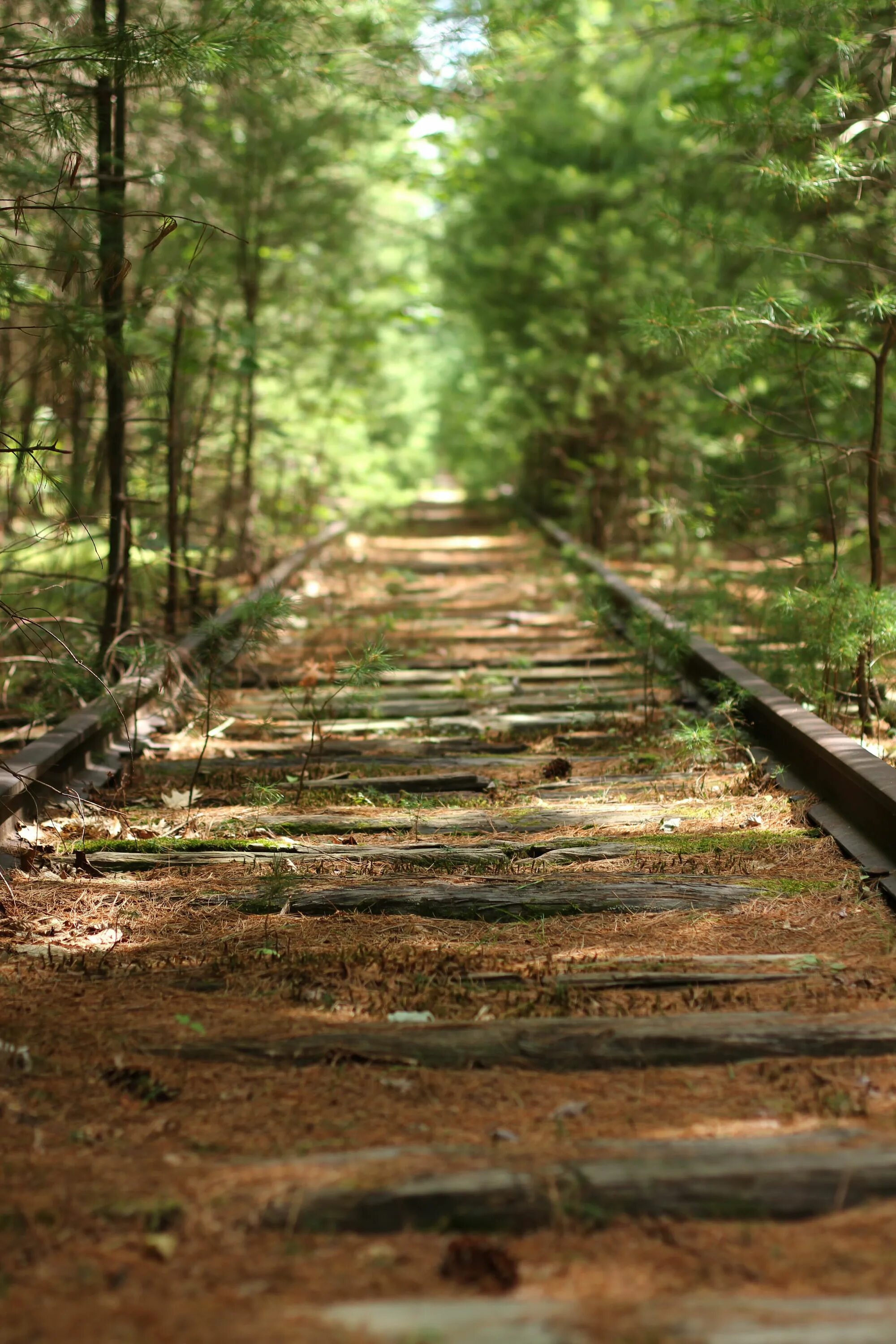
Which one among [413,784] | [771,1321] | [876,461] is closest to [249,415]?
[876,461]

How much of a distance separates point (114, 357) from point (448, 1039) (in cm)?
415

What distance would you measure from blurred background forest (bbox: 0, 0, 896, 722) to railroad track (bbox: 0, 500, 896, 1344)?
3.13 feet

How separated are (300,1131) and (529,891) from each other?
1.47m

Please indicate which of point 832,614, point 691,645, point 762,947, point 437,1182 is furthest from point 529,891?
point 691,645

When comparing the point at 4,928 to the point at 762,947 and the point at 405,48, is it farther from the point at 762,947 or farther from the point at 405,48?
the point at 405,48

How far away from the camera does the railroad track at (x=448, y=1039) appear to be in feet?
6.15

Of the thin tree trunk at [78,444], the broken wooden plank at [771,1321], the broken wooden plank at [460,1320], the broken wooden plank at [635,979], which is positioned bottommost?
the broken wooden plank at [635,979]

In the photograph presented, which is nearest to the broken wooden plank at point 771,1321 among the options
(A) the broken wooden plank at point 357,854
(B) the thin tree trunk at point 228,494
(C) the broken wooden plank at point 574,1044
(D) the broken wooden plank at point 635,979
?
(C) the broken wooden plank at point 574,1044

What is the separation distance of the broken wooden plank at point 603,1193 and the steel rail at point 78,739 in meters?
2.17

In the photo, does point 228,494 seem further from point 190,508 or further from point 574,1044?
point 574,1044

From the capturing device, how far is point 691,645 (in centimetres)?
655

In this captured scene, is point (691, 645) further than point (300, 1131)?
Yes

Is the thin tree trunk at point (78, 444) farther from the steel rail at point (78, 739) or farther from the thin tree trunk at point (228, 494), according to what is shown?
the steel rail at point (78, 739)

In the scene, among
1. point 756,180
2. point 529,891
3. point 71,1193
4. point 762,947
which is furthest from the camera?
point 756,180
